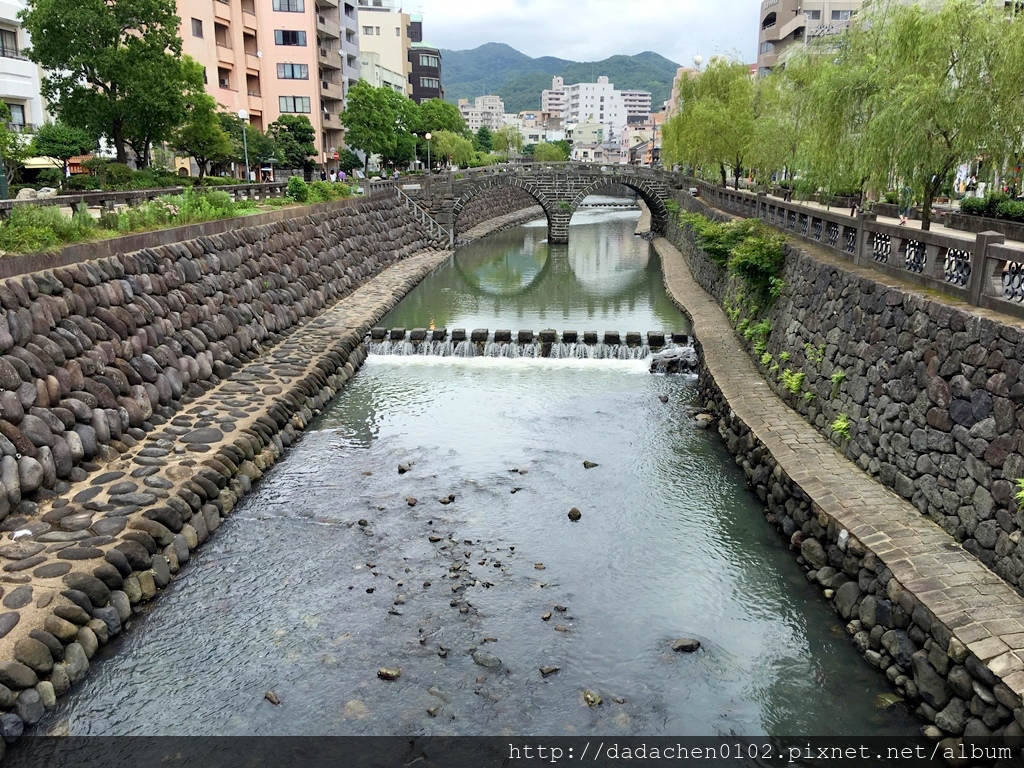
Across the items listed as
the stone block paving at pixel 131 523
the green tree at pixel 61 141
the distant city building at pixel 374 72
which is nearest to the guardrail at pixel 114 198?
the stone block paving at pixel 131 523

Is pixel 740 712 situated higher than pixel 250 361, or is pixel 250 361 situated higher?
pixel 250 361

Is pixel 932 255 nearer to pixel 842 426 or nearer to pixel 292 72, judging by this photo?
pixel 842 426

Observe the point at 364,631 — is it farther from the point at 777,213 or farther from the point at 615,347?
the point at 777,213

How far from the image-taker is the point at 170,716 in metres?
8.65

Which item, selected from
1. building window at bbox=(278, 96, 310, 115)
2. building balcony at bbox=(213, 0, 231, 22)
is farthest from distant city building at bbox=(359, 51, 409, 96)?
building balcony at bbox=(213, 0, 231, 22)

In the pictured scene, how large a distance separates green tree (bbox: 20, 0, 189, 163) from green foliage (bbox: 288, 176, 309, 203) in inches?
185

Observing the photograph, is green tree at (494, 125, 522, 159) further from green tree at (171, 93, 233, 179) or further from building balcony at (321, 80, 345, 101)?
green tree at (171, 93, 233, 179)

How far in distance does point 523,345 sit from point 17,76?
27.2 meters

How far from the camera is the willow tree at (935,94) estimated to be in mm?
13562

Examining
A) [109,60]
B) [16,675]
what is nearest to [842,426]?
[16,675]

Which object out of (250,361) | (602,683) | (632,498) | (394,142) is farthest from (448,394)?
(394,142)

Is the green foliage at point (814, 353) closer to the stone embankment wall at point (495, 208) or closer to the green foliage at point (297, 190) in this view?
the green foliage at point (297, 190)

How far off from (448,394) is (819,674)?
12.3m

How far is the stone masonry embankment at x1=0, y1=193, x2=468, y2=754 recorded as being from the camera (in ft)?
30.2
